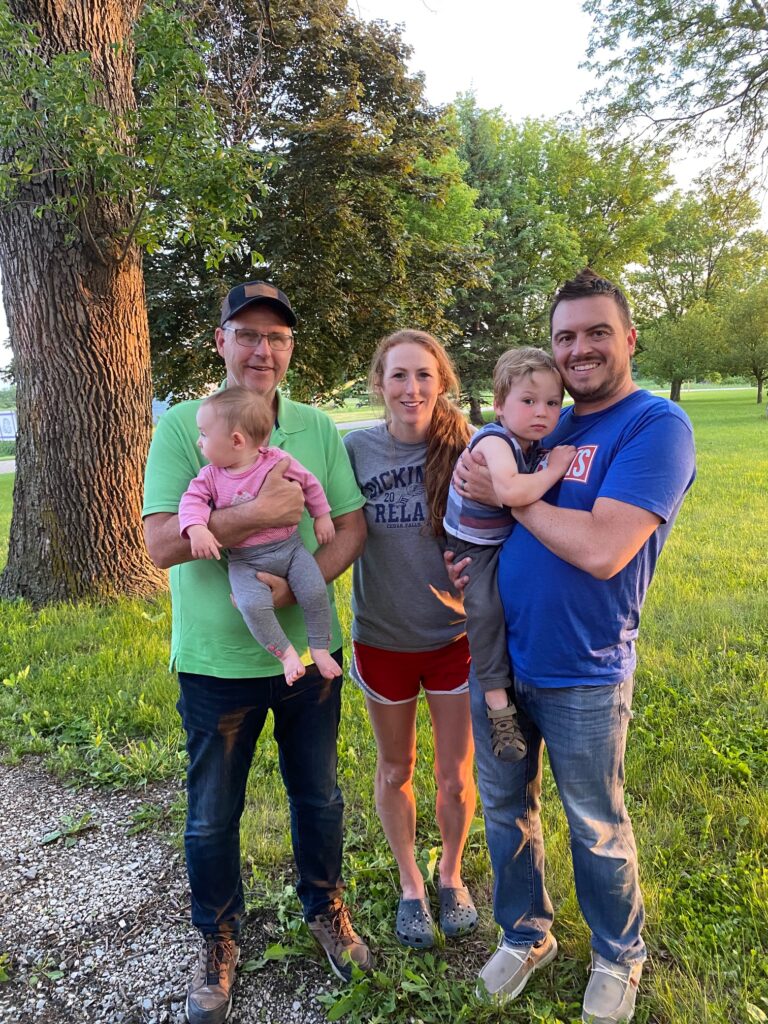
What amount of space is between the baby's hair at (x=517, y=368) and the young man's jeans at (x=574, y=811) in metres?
0.99

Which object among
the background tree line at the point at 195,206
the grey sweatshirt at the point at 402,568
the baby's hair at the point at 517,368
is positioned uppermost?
the background tree line at the point at 195,206

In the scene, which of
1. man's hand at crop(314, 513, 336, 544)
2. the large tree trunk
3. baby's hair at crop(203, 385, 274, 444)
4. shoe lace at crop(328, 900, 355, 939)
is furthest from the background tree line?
shoe lace at crop(328, 900, 355, 939)

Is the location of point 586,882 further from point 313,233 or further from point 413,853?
point 313,233

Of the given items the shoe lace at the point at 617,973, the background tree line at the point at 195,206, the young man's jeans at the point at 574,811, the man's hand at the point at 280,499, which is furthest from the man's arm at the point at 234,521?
the background tree line at the point at 195,206

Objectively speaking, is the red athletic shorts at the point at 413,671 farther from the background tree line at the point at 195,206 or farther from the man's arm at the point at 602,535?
the background tree line at the point at 195,206

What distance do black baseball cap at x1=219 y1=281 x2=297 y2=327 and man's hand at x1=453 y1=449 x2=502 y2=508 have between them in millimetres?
799

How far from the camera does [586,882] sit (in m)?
2.14

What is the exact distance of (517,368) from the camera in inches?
86.1

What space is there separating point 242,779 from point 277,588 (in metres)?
0.73

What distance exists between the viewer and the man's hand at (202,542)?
2.07 meters

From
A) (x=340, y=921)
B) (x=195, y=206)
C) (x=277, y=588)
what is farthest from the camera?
(x=195, y=206)

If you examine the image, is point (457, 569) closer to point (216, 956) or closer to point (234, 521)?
point (234, 521)

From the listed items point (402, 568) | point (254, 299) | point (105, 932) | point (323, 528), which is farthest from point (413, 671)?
point (105, 932)

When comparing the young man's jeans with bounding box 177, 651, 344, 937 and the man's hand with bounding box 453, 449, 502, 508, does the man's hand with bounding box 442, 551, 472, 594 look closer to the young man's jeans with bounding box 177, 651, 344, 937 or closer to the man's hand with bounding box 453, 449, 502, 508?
the man's hand with bounding box 453, 449, 502, 508
